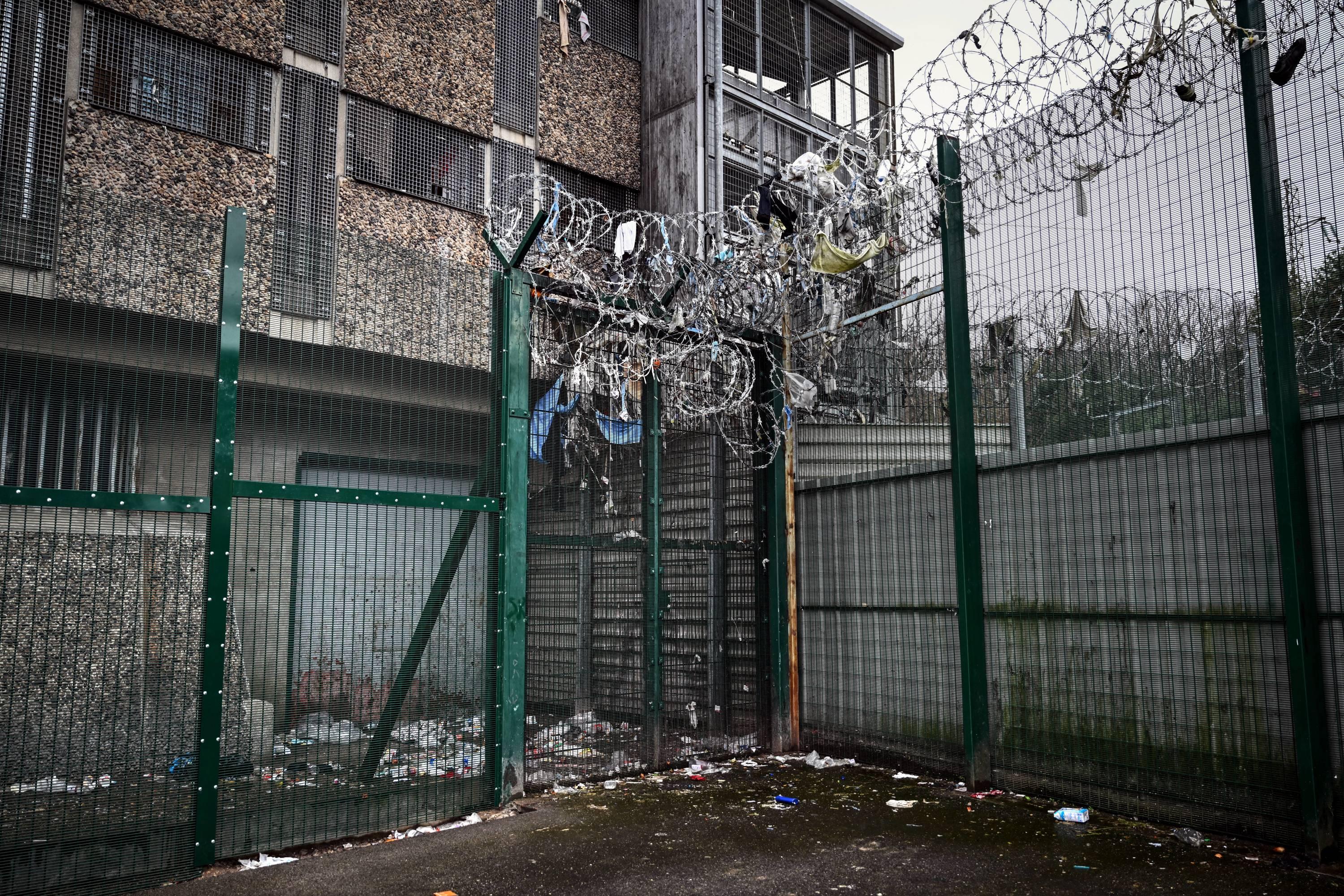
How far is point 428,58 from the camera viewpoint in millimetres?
10555

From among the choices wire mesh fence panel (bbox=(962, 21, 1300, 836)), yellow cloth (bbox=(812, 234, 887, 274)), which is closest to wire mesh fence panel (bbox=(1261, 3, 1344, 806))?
wire mesh fence panel (bbox=(962, 21, 1300, 836))

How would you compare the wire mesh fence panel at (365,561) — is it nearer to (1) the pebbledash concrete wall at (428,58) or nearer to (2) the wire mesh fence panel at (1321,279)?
(2) the wire mesh fence panel at (1321,279)

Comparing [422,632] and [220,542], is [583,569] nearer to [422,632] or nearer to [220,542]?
[422,632]

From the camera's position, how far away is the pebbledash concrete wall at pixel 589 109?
461 inches

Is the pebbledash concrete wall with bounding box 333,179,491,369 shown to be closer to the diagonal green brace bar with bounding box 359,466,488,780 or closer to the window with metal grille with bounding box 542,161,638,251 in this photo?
the diagonal green brace bar with bounding box 359,466,488,780

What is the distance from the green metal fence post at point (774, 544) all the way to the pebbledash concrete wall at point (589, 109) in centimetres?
600

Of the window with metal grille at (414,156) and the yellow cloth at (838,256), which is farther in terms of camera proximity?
the window with metal grille at (414,156)

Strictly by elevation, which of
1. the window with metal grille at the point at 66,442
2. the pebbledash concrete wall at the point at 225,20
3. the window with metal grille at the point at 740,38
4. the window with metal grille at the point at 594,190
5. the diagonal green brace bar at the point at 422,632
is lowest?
the diagonal green brace bar at the point at 422,632

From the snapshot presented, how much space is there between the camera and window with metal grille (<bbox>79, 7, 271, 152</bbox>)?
27.4 feet

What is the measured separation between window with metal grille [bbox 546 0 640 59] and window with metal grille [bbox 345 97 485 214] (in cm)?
243

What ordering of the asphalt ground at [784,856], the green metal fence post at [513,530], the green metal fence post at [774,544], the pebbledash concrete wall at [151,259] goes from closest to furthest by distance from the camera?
the asphalt ground at [784,856] → the pebbledash concrete wall at [151,259] → the green metal fence post at [513,530] → the green metal fence post at [774,544]

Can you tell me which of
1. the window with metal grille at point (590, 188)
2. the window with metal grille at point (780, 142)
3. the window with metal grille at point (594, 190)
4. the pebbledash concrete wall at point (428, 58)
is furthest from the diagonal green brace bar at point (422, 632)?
the window with metal grille at point (780, 142)

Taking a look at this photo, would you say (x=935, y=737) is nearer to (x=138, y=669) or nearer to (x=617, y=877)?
(x=617, y=877)

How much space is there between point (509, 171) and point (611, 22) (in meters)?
Answer: 3.05
